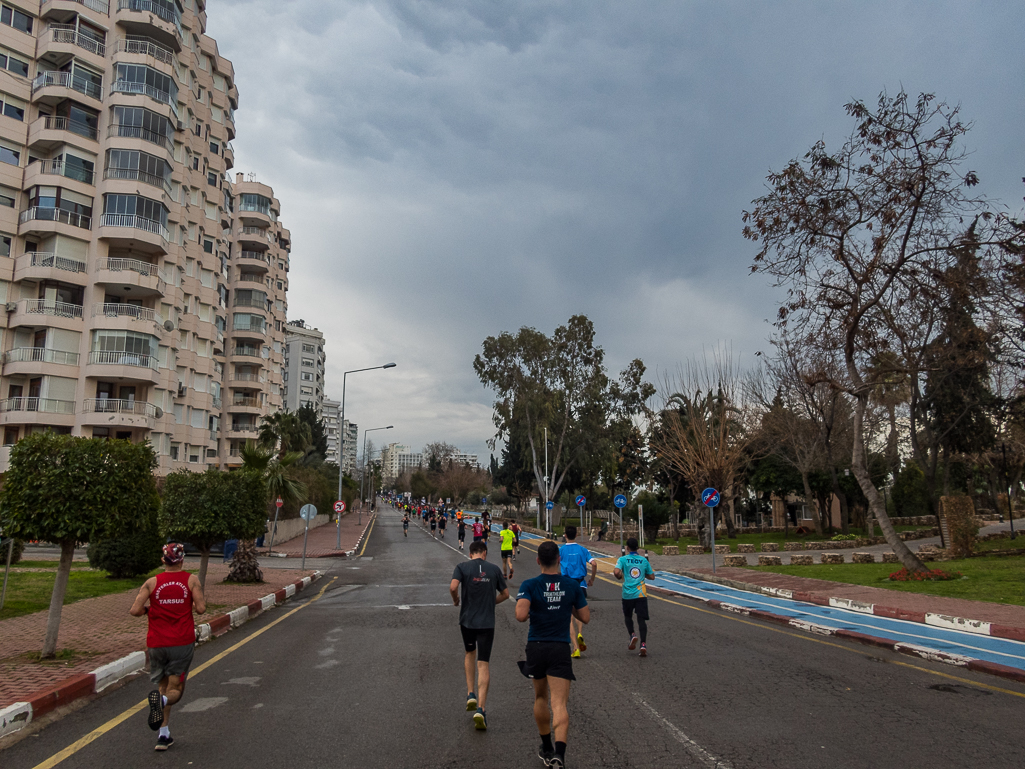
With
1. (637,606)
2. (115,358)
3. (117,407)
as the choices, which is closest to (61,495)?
(637,606)

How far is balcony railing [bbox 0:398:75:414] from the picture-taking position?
35.5 meters

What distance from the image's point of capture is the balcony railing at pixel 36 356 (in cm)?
3575

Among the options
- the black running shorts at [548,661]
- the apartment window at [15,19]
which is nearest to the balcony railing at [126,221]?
the apartment window at [15,19]

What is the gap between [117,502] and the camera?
9.54 metres

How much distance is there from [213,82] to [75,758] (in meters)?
56.8

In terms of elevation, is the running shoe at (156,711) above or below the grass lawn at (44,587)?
above

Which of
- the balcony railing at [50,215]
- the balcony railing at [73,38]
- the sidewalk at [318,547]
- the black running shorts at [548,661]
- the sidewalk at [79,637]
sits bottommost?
the sidewalk at [318,547]

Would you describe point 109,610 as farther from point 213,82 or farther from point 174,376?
point 213,82

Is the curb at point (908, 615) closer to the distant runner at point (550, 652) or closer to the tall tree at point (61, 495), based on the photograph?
the distant runner at point (550, 652)

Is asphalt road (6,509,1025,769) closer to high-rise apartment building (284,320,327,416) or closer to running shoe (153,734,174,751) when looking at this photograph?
running shoe (153,734,174,751)

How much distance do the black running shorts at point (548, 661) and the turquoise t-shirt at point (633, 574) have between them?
4930mm

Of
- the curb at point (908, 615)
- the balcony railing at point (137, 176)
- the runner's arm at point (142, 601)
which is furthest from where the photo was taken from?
the balcony railing at point (137, 176)

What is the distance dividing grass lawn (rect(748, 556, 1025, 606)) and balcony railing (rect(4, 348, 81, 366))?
35.0 m

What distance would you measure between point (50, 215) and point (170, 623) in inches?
1523
